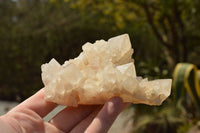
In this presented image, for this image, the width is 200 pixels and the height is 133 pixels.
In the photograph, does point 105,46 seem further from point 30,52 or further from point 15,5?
point 15,5

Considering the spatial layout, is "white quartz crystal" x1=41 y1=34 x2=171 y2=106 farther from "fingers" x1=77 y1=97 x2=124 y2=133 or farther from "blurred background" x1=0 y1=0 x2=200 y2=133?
"blurred background" x1=0 y1=0 x2=200 y2=133

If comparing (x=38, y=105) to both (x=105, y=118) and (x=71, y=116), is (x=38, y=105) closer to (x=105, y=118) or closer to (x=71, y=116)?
(x=71, y=116)

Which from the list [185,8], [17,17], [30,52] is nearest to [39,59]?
[30,52]

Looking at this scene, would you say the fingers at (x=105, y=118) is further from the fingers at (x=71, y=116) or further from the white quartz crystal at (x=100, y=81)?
the fingers at (x=71, y=116)

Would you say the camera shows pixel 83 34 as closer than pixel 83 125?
No

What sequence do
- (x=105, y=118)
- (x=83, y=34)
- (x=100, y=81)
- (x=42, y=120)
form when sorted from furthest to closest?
(x=83, y=34), (x=42, y=120), (x=100, y=81), (x=105, y=118)

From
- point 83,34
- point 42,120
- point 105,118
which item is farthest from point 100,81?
point 83,34

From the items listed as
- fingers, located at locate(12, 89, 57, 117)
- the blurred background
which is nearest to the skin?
fingers, located at locate(12, 89, 57, 117)
